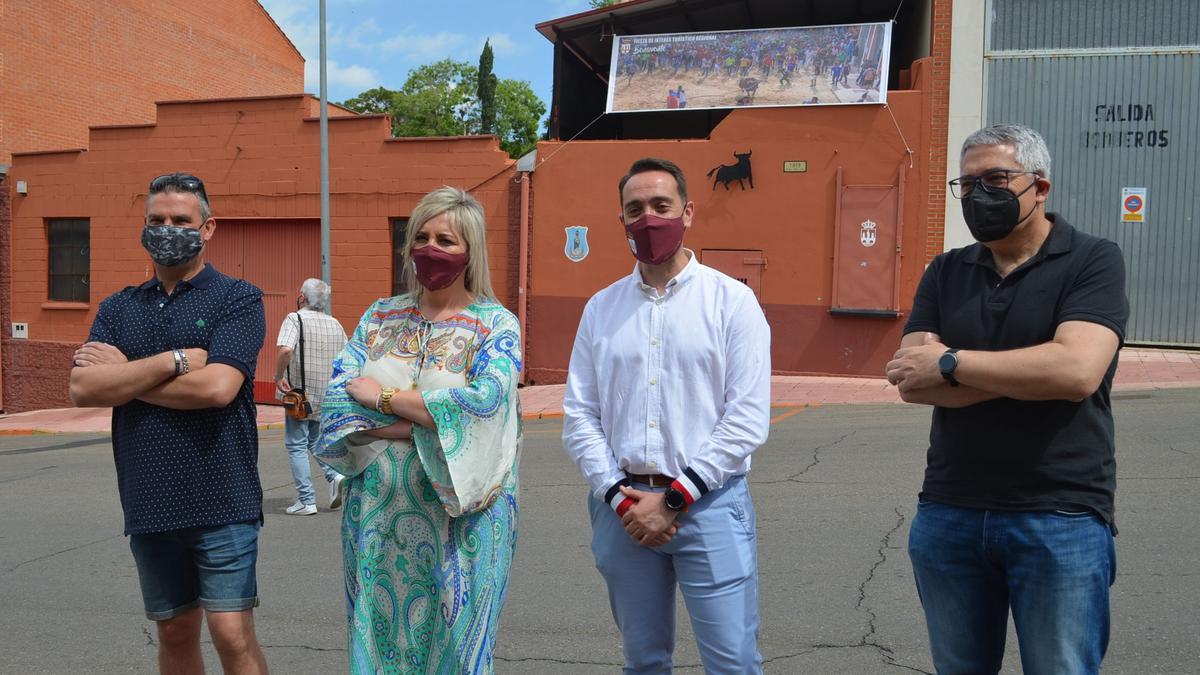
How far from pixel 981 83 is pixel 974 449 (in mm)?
14299

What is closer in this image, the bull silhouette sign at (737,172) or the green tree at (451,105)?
the bull silhouette sign at (737,172)

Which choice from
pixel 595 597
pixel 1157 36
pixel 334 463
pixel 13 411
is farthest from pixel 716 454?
pixel 13 411

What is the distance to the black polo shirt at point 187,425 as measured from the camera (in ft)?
10.6

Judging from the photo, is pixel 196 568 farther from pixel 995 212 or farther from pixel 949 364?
pixel 995 212

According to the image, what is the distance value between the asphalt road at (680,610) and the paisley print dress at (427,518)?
1.19 m

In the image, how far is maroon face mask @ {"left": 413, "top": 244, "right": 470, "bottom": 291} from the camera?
10.6ft

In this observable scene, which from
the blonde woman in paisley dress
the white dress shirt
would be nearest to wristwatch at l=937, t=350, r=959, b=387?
the white dress shirt

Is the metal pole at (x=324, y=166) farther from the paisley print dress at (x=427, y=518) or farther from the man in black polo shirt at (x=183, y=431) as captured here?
the paisley print dress at (x=427, y=518)

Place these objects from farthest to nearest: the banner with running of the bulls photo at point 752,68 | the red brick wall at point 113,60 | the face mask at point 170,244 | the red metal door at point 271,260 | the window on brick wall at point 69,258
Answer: the red brick wall at point 113,60 → the window on brick wall at point 69,258 → the red metal door at point 271,260 → the banner with running of the bulls photo at point 752,68 → the face mask at point 170,244

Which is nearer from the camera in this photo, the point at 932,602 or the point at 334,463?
the point at 932,602

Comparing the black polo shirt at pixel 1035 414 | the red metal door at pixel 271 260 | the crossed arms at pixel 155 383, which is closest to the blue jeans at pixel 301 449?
the crossed arms at pixel 155 383

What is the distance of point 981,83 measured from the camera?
1545cm

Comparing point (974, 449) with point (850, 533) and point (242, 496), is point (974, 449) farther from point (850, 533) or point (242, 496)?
point (850, 533)

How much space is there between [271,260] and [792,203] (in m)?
9.86
